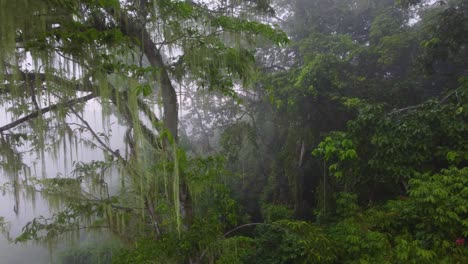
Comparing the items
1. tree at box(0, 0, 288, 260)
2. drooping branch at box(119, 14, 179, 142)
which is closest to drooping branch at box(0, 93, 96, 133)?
tree at box(0, 0, 288, 260)

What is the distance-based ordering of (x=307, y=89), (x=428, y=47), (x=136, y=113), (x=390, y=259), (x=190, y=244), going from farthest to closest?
(x=307, y=89), (x=428, y=47), (x=390, y=259), (x=190, y=244), (x=136, y=113)

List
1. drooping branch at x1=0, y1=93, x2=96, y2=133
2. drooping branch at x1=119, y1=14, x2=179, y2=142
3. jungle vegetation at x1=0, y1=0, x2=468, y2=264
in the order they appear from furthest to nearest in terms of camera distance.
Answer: drooping branch at x1=119, y1=14, x2=179, y2=142
drooping branch at x1=0, y1=93, x2=96, y2=133
jungle vegetation at x1=0, y1=0, x2=468, y2=264

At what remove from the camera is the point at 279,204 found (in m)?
7.14

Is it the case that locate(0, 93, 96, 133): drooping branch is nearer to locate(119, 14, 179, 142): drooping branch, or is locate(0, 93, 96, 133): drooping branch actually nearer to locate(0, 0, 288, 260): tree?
locate(0, 0, 288, 260): tree

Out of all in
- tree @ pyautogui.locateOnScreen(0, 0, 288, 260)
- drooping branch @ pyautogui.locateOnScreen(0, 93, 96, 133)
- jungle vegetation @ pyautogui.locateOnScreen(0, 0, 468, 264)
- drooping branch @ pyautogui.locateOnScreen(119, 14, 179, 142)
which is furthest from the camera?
drooping branch @ pyautogui.locateOnScreen(119, 14, 179, 142)

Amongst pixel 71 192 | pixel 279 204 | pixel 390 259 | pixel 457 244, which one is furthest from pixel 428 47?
pixel 71 192

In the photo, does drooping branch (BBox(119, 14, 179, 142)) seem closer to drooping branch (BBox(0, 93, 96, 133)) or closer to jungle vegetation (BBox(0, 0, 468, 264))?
jungle vegetation (BBox(0, 0, 468, 264))

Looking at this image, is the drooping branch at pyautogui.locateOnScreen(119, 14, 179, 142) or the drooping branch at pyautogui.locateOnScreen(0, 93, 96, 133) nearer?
the drooping branch at pyautogui.locateOnScreen(0, 93, 96, 133)

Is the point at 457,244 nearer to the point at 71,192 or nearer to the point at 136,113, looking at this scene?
the point at 136,113

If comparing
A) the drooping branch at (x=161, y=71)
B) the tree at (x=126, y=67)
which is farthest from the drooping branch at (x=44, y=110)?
the drooping branch at (x=161, y=71)

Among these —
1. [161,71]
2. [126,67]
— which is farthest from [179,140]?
[126,67]

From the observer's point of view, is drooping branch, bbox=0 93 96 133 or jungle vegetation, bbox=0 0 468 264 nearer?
jungle vegetation, bbox=0 0 468 264

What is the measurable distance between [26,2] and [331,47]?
598 cm

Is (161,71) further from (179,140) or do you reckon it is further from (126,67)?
(179,140)
